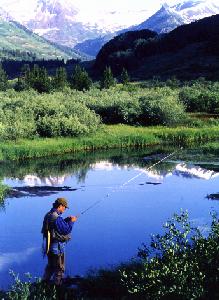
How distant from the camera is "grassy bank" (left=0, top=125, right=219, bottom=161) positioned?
5005 centimetres

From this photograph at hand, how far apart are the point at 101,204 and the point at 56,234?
1567 centimetres

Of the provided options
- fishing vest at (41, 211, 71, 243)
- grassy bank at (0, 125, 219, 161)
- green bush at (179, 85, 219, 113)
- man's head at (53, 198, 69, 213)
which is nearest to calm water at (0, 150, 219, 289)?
grassy bank at (0, 125, 219, 161)

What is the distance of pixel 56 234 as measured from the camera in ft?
55.6

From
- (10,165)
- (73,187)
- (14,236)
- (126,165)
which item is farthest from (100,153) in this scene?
(14,236)

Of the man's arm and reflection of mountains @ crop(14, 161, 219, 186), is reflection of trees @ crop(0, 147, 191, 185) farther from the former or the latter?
the man's arm

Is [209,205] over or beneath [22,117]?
beneath

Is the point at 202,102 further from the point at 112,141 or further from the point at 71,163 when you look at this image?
the point at 71,163

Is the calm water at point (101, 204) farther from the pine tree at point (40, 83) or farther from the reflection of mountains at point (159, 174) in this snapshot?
the pine tree at point (40, 83)

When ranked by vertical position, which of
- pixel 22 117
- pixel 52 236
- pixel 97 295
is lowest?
pixel 97 295

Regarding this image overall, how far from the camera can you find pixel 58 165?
46625mm

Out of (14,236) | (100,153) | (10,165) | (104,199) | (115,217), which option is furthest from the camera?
(100,153)

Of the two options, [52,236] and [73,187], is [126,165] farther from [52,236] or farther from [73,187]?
[52,236]

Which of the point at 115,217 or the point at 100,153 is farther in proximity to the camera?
the point at 100,153

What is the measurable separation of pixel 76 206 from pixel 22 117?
2801 centimetres
